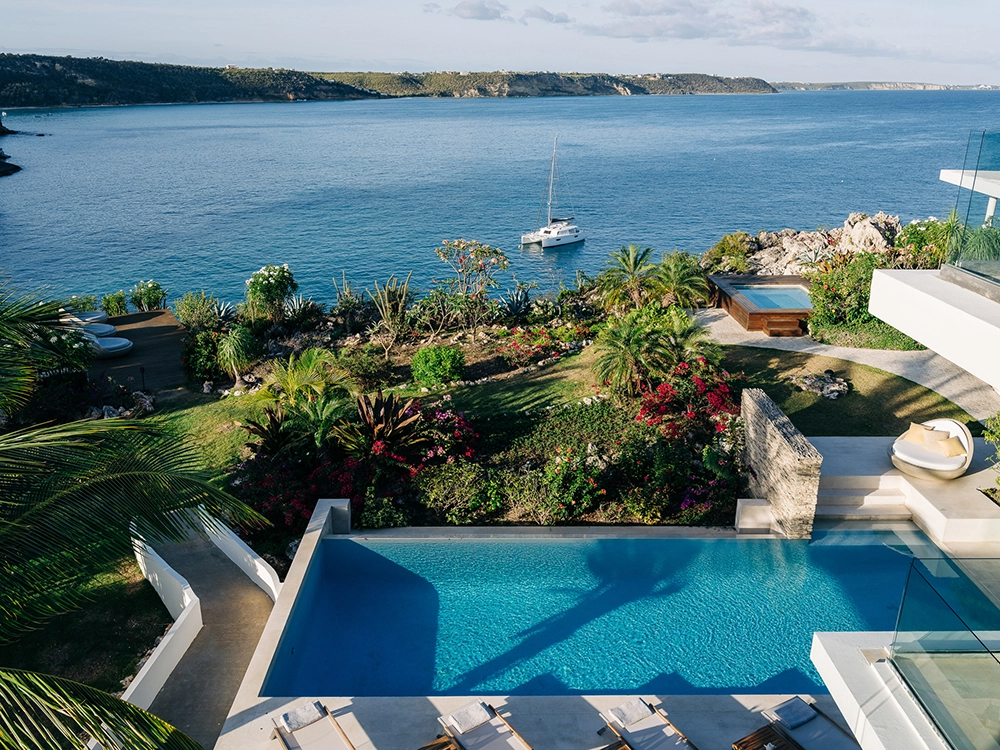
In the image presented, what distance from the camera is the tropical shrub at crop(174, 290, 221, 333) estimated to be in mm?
18906

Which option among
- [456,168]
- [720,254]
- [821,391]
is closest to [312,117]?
[456,168]

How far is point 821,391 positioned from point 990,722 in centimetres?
1089

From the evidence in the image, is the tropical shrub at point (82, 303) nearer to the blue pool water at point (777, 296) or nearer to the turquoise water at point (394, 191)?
the turquoise water at point (394, 191)

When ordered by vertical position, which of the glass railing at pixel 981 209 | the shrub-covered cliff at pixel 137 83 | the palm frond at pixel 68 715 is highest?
the shrub-covered cliff at pixel 137 83

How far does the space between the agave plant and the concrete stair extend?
6312 mm

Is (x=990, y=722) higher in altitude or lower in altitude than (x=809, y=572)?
higher

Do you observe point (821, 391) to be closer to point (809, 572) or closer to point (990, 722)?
point (809, 572)

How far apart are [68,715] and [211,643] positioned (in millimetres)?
4417

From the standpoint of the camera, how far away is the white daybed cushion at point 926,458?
11.3 meters

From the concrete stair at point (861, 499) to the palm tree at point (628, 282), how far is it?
910cm

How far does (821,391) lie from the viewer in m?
14.8

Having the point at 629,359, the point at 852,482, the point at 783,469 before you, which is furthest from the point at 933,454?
the point at 629,359

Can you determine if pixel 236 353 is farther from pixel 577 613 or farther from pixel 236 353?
pixel 577 613

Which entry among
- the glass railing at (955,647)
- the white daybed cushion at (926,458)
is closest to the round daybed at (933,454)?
the white daybed cushion at (926,458)
